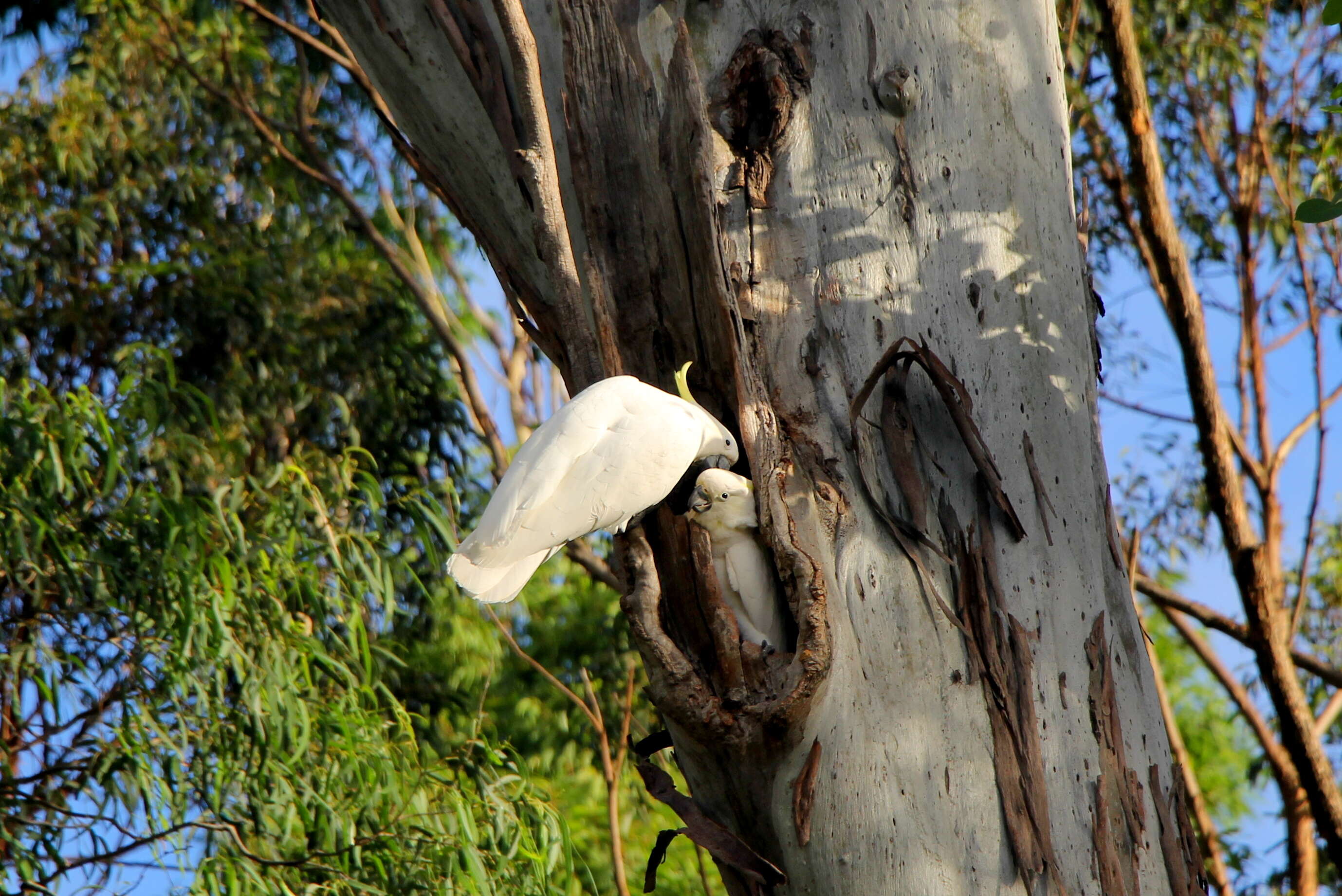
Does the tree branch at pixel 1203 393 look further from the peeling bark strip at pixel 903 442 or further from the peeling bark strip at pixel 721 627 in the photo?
the peeling bark strip at pixel 721 627

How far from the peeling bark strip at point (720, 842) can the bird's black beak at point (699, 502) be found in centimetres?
31

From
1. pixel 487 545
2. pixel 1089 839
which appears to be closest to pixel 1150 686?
pixel 1089 839

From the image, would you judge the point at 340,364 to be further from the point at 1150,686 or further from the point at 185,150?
the point at 1150,686

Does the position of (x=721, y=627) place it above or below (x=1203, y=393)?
below

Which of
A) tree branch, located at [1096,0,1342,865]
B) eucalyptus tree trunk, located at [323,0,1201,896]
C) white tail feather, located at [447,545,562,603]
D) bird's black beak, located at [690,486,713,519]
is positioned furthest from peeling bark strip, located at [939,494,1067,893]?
tree branch, located at [1096,0,1342,865]

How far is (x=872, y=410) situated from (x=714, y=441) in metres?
0.20

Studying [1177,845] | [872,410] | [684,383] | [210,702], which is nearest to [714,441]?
[684,383]

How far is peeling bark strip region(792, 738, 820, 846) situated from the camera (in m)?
1.29

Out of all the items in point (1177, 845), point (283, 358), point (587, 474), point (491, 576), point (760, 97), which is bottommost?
point (1177, 845)

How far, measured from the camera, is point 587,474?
4.86 feet

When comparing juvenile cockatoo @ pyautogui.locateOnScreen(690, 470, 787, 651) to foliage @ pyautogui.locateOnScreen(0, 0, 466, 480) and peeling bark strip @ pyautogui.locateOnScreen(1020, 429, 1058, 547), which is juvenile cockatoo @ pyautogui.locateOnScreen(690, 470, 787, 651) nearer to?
peeling bark strip @ pyautogui.locateOnScreen(1020, 429, 1058, 547)

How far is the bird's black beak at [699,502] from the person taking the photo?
4.68ft

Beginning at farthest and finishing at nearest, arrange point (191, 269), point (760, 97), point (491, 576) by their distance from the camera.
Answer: point (191, 269) < point (760, 97) < point (491, 576)

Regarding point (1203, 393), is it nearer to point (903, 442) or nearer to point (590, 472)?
point (903, 442)
